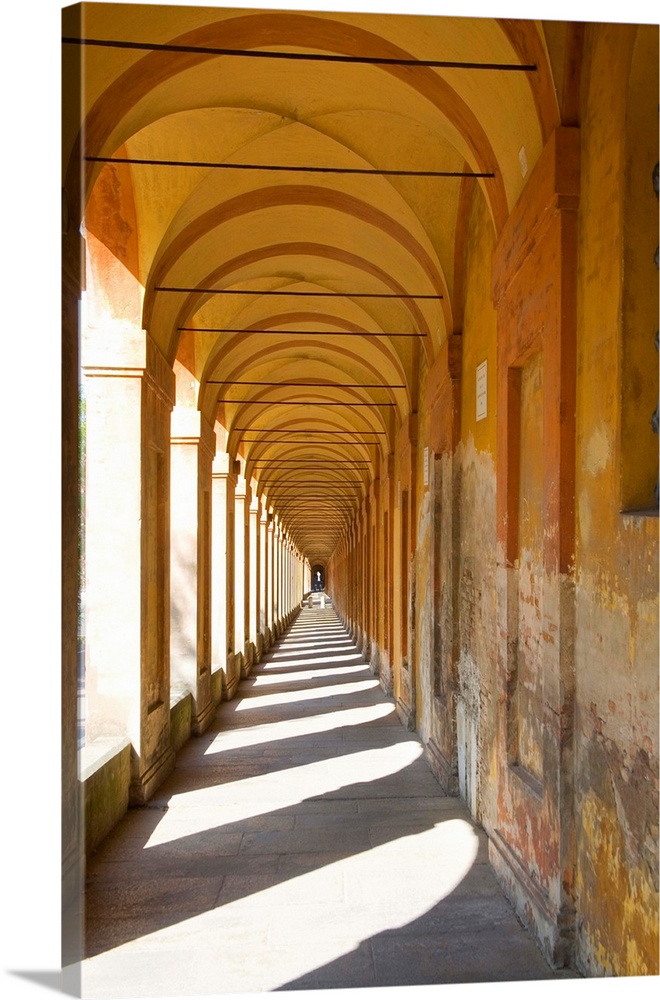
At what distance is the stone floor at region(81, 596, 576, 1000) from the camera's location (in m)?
4.52

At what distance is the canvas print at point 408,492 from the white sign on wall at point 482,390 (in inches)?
1.9

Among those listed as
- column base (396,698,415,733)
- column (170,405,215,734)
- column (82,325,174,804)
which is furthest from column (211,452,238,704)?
column (82,325,174,804)

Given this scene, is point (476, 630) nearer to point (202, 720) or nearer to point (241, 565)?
point (202, 720)

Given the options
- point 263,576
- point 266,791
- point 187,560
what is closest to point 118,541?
point 266,791

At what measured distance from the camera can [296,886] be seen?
18.9 ft

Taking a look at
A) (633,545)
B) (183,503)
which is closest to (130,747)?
(183,503)

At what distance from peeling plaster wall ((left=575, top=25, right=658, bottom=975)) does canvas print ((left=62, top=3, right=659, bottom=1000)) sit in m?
0.02

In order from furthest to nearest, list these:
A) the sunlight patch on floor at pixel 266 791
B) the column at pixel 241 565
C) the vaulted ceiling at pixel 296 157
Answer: the column at pixel 241 565 → the sunlight patch on floor at pixel 266 791 → the vaulted ceiling at pixel 296 157

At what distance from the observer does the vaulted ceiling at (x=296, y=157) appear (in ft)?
17.1

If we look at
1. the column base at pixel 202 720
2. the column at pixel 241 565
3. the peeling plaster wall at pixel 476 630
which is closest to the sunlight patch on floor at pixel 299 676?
the column at pixel 241 565

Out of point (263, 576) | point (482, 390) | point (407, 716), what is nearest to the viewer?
point (482, 390)

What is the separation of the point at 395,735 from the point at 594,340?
8.19 metres

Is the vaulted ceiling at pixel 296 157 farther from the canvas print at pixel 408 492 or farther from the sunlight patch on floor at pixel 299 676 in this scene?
the sunlight patch on floor at pixel 299 676

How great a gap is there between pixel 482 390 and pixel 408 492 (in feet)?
18.2
